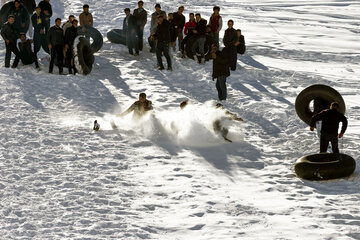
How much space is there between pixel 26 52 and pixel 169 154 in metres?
8.12

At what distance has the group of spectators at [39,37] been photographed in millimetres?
17297

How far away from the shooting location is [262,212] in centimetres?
937

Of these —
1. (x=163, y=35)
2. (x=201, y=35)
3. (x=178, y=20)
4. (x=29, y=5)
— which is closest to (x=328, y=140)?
(x=163, y=35)

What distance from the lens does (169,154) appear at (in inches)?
484

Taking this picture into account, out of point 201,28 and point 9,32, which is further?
point 201,28

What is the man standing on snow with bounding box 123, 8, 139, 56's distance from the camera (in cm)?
2017

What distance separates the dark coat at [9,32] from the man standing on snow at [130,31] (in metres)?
4.10

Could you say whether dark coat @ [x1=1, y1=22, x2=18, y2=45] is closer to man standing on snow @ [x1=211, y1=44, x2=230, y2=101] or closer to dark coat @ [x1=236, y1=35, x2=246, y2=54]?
man standing on snow @ [x1=211, y1=44, x2=230, y2=101]

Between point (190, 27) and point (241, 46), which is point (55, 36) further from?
point (241, 46)

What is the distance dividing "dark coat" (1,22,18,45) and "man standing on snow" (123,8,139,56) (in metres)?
4.10

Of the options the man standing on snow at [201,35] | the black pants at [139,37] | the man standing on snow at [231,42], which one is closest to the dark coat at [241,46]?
the man standing on snow at [231,42]

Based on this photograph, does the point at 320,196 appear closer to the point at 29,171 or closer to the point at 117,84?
the point at 29,171

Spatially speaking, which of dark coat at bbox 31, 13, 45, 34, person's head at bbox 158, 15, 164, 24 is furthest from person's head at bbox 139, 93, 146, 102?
dark coat at bbox 31, 13, 45, 34

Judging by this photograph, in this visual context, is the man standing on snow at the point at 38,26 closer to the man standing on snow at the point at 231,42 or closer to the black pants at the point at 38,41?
the black pants at the point at 38,41
